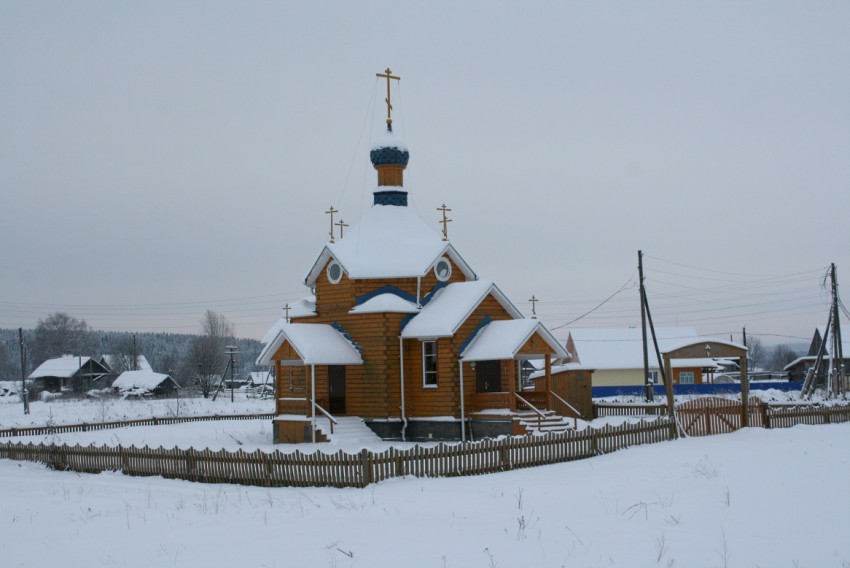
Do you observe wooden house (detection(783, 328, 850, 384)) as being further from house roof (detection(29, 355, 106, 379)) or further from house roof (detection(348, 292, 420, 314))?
house roof (detection(29, 355, 106, 379))

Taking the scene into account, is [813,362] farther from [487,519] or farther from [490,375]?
[487,519]

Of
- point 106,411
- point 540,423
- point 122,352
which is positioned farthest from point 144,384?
point 540,423

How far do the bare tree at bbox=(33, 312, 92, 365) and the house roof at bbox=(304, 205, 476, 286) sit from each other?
95.7 m

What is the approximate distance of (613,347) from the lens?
196ft

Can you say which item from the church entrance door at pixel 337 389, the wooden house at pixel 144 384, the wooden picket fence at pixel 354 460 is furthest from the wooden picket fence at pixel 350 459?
the wooden house at pixel 144 384

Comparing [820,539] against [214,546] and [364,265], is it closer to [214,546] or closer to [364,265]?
[214,546]

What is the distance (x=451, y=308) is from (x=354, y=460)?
36.8 ft

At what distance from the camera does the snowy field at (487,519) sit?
10648 millimetres

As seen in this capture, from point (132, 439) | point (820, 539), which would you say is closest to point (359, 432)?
point (132, 439)

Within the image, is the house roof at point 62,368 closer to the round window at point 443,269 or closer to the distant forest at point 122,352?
the distant forest at point 122,352

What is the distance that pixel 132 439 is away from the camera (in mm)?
31547

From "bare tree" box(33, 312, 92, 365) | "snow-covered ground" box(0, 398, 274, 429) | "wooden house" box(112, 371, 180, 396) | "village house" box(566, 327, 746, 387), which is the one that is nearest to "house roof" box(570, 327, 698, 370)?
"village house" box(566, 327, 746, 387)

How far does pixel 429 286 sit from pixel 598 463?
11.3 metres

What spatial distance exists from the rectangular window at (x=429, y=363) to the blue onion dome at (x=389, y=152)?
7.37 m
